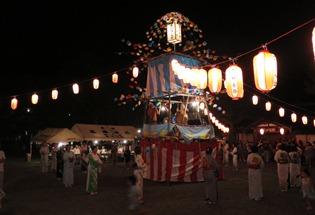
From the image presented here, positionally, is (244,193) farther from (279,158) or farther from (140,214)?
(140,214)

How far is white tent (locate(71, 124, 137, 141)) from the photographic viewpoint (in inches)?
1149

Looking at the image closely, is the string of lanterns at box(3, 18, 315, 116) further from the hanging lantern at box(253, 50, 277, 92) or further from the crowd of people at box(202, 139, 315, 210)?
the crowd of people at box(202, 139, 315, 210)

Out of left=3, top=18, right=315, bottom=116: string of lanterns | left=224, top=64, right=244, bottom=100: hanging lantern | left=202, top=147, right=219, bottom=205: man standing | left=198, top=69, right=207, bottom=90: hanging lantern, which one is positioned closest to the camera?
left=3, top=18, right=315, bottom=116: string of lanterns

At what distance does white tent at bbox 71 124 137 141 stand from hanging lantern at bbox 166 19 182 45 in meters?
15.2

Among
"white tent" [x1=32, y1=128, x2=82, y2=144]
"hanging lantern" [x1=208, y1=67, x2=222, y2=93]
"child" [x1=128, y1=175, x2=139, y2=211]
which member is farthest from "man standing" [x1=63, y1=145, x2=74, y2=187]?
"white tent" [x1=32, y1=128, x2=82, y2=144]

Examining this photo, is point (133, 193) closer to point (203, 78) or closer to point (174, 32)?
point (203, 78)

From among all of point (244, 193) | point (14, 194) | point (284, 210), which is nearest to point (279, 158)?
point (244, 193)

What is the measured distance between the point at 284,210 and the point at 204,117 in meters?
11.8

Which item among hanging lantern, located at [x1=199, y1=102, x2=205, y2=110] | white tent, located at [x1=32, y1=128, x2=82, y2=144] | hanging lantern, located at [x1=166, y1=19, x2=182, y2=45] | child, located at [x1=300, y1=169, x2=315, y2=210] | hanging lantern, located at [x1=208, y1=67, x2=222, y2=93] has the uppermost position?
hanging lantern, located at [x1=166, y1=19, x2=182, y2=45]

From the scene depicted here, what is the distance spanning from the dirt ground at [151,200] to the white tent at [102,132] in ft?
45.2

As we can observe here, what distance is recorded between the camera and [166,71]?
17188 millimetres

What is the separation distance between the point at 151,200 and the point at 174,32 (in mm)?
9655

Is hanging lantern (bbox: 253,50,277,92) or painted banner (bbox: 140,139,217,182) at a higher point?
hanging lantern (bbox: 253,50,277,92)

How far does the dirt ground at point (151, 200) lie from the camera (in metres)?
9.59
